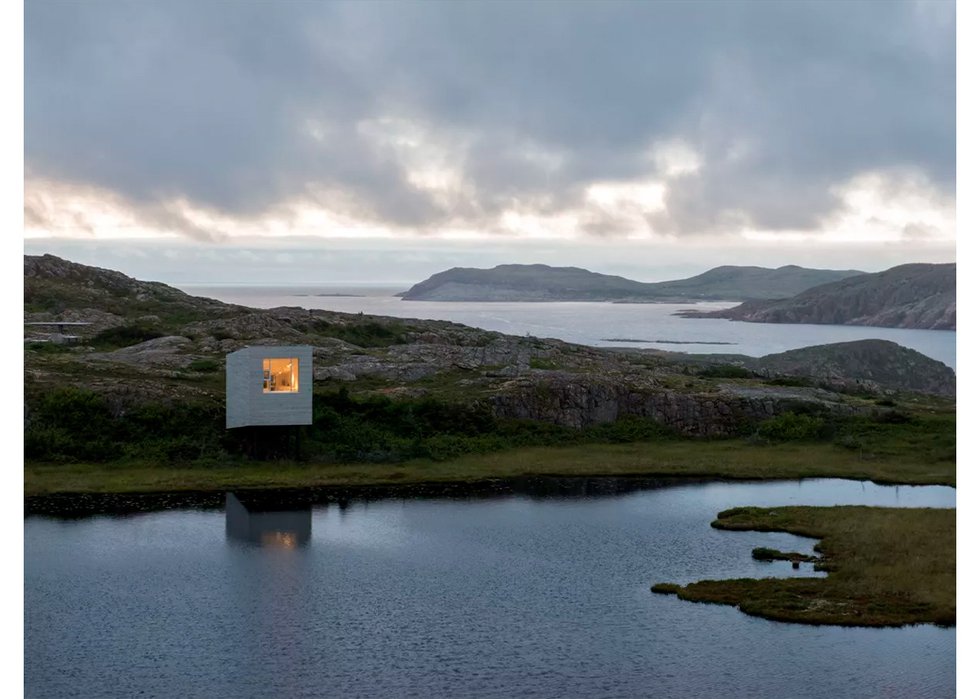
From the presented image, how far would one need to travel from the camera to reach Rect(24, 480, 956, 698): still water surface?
28953 millimetres

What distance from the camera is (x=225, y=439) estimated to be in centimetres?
6209

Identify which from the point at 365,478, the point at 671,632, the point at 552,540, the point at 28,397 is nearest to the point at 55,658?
the point at 671,632

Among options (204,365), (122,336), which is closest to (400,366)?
(204,365)

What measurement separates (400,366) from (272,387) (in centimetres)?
3044

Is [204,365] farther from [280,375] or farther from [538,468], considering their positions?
[538,468]

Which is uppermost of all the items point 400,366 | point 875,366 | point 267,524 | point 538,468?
point 400,366

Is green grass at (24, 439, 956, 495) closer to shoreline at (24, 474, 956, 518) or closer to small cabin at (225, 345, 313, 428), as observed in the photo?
shoreline at (24, 474, 956, 518)

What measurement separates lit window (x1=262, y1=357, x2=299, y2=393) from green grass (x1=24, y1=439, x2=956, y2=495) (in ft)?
15.1

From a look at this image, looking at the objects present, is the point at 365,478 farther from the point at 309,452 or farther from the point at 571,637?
the point at 571,637

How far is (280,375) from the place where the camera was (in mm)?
57812

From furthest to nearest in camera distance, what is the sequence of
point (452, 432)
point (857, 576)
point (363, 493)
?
point (452, 432), point (363, 493), point (857, 576)

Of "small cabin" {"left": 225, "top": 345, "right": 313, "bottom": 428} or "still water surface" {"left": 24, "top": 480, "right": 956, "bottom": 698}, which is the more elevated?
"small cabin" {"left": 225, "top": 345, "right": 313, "bottom": 428}

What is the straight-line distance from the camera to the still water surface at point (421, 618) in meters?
29.0

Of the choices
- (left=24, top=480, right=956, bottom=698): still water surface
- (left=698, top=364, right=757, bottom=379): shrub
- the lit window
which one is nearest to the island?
(left=698, top=364, right=757, bottom=379): shrub
